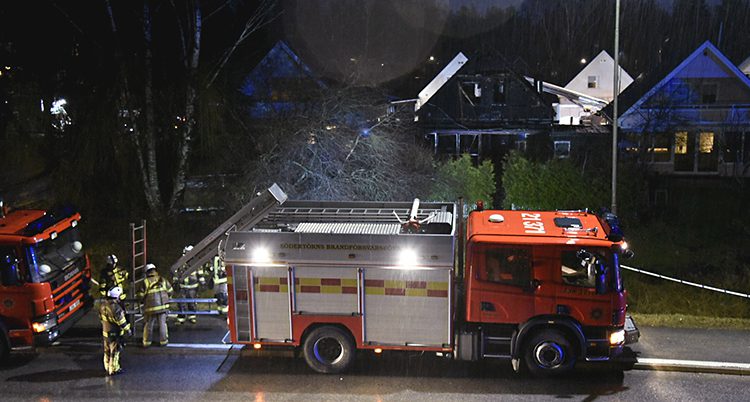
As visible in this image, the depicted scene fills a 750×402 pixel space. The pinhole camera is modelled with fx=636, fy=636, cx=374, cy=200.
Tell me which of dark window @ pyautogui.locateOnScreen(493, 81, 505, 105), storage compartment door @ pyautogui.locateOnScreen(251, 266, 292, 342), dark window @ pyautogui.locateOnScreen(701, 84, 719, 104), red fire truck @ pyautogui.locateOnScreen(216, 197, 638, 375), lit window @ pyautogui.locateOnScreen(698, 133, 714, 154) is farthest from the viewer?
dark window @ pyautogui.locateOnScreen(493, 81, 505, 105)

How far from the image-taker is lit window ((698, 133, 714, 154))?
1056 inches

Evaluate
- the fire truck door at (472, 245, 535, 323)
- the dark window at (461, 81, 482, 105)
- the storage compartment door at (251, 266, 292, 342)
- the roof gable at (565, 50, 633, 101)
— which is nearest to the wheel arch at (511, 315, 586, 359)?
the fire truck door at (472, 245, 535, 323)

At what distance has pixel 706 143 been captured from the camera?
2695cm

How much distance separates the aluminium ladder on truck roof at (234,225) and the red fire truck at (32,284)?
68.7 inches

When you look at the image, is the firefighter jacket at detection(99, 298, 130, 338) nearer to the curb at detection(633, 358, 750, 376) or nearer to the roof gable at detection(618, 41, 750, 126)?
the curb at detection(633, 358, 750, 376)

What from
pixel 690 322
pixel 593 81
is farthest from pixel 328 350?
pixel 593 81

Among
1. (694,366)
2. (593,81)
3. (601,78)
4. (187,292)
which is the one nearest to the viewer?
(694,366)

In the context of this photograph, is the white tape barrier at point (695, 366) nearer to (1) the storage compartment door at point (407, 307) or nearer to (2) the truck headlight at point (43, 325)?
(1) the storage compartment door at point (407, 307)

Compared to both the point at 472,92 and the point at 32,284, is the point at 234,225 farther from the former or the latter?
the point at 472,92

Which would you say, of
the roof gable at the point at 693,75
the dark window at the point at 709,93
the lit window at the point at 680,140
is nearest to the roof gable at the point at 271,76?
the roof gable at the point at 693,75

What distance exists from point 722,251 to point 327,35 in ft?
70.3

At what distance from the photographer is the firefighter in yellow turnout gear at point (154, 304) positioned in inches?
388

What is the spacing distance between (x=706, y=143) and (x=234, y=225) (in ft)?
78.8

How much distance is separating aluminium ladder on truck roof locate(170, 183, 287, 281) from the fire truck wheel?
1872 mm
